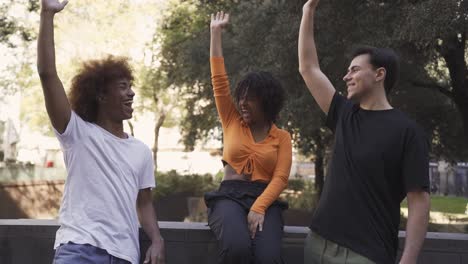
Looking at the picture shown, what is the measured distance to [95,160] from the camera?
10.0 feet

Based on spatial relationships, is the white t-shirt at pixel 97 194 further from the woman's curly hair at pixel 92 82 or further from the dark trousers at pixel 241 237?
the dark trousers at pixel 241 237

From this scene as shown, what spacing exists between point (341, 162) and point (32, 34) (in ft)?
54.9

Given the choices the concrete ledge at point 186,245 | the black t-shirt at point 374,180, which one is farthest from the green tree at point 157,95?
the black t-shirt at point 374,180

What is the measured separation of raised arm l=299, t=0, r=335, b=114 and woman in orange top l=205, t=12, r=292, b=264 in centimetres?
37

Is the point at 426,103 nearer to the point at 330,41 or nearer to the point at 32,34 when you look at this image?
the point at 330,41

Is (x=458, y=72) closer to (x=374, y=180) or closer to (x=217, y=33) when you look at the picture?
(x=217, y=33)

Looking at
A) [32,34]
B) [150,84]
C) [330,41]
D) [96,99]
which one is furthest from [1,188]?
[96,99]

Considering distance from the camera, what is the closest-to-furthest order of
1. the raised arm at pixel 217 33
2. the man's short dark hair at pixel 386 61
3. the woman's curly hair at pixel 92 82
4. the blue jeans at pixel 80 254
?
1. the blue jeans at pixel 80 254
2. the man's short dark hair at pixel 386 61
3. the woman's curly hair at pixel 92 82
4. the raised arm at pixel 217 33

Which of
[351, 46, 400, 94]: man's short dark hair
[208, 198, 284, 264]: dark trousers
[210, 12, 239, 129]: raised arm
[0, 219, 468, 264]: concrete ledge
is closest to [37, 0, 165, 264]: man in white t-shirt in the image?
[208, 198, 284, 264]: dark trousers

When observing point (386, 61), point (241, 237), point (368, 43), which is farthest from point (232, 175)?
point (368, 43)

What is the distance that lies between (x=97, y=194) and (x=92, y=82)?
63 cm

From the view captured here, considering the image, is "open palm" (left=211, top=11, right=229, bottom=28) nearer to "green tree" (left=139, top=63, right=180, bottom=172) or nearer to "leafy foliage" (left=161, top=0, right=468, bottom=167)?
"leafy foliage" (left=161, top=0, right=468, bottom=167)

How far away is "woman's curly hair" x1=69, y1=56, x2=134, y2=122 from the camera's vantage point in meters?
3.29

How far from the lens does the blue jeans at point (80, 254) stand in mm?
2916
